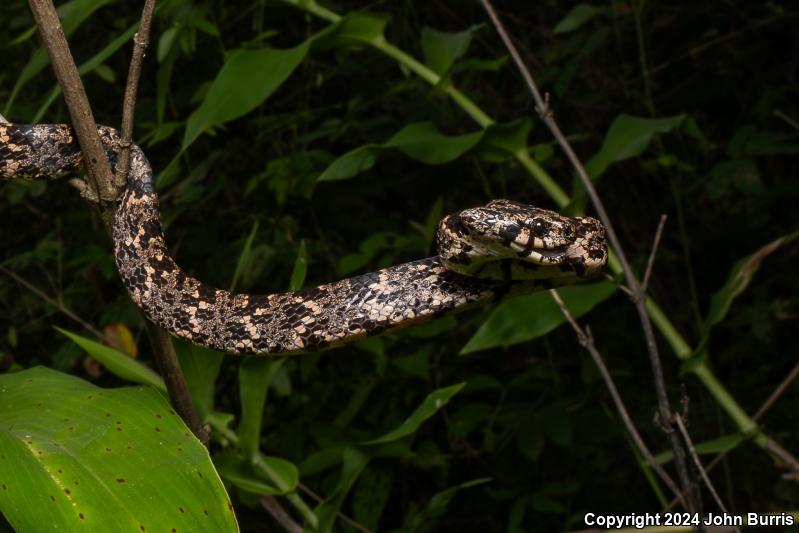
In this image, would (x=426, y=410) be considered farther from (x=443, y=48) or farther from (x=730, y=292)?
(x=443, y=48)

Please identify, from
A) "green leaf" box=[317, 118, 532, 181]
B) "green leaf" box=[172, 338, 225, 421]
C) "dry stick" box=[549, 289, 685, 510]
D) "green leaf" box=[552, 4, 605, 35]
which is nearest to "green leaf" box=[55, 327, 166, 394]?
"green leaf" box=[172, 338, 225, 421]

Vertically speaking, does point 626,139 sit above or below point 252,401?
above

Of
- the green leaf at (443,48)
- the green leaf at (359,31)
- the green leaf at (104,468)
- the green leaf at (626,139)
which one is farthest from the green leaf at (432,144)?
the green leaf at (104,468)

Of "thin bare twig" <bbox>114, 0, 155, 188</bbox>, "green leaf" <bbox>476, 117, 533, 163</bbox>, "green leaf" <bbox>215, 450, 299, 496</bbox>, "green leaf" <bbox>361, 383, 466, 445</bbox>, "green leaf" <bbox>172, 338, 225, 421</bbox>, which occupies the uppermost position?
"thin bare twig" <bbox>114, 0, 155, 188</bbox>

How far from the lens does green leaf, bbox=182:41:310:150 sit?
3.41 meters

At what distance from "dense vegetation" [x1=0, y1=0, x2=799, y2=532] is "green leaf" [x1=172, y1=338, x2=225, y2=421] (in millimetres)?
1879

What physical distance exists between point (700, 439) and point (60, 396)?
175 inches

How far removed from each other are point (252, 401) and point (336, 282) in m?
0.51

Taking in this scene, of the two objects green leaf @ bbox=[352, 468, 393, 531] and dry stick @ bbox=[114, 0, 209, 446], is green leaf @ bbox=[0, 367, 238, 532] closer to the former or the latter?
dry stick @ bbox=[114, 0, 209, 446]

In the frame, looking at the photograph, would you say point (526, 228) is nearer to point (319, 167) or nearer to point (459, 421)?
point (459, 421)

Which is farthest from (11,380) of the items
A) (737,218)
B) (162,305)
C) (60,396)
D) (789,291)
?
(789,291)

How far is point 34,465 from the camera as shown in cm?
211

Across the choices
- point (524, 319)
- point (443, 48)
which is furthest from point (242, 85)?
point (524, 319)

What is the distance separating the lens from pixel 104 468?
6.93 ft
